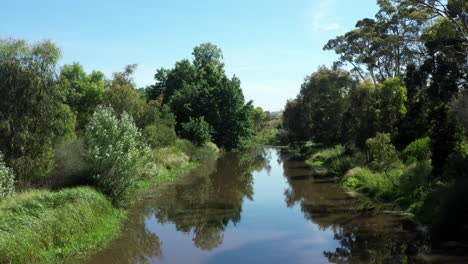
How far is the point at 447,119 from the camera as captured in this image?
18172 mm

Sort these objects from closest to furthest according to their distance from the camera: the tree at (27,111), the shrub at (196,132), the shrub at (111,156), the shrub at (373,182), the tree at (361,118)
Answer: the tree at (27,111) < the shrub at (111,156) < the shrub at (373,182) < the tree at (361,118) < the shrub at (196,132)

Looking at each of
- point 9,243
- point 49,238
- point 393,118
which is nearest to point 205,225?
point 49,238

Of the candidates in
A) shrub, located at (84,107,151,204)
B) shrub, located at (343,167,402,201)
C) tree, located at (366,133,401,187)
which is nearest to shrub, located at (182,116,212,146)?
shrub, located at (343,167,402,201)

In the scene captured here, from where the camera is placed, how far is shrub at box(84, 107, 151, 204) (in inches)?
650

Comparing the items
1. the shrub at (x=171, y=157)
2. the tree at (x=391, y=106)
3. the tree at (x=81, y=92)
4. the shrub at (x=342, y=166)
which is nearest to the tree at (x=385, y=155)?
the tree at (x=391, y=106)

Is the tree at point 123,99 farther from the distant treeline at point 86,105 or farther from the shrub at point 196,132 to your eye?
the shrub at point 196,132

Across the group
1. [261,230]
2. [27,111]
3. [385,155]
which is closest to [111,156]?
[27,111]

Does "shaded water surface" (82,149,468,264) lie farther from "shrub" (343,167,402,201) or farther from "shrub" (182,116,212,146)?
"shrub" (182,116,212,146)

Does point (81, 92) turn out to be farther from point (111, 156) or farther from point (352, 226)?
point (352, 226)

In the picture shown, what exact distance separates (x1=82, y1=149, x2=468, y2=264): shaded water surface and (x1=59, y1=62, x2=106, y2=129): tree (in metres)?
12.8

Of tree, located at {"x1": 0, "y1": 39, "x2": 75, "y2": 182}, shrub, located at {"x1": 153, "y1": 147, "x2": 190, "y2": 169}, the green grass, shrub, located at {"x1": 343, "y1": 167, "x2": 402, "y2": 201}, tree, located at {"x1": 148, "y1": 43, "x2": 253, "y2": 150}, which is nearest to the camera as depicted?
the green grass

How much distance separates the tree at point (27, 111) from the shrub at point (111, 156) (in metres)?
1.67

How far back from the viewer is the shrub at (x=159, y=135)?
30.7 meters

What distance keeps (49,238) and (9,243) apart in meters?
1.60
